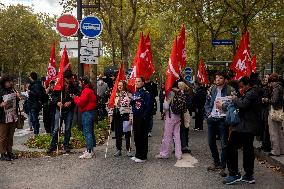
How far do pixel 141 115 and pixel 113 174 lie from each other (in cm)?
211

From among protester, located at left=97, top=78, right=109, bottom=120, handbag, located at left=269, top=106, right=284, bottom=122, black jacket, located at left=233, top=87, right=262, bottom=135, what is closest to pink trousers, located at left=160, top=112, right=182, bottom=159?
handbag, located at left=269, top=106, right=284, bottom=122

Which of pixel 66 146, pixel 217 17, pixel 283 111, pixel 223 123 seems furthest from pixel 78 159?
pixel 217 17

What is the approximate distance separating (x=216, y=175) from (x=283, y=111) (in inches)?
103

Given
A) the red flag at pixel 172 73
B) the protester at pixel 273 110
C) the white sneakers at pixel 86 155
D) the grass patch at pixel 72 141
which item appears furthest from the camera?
the grass patch at pixel 72 141

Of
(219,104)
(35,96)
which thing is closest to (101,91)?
(35,96)

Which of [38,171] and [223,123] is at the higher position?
[223,123]

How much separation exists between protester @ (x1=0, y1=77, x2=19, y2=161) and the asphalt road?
0.43 m

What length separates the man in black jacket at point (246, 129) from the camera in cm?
885

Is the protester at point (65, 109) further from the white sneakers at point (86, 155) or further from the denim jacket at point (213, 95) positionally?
the denim jacket at point (213, 95)

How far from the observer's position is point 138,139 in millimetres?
11617

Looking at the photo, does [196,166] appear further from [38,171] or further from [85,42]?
[85,42]

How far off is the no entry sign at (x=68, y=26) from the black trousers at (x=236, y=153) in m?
6.21

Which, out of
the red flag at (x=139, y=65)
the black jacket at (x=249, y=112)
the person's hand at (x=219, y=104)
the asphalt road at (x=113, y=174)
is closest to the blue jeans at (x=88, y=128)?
the asphalt road at (x=113, y=174)

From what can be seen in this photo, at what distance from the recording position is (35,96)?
Result: 16328 millimetres
